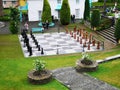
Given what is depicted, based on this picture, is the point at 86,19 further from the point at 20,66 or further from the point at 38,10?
the point at 20,66

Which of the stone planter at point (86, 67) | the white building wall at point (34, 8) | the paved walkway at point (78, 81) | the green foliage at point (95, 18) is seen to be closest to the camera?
the paved walkway at point (78, 81)

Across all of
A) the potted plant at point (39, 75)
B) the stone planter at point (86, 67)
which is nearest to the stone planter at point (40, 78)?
the potted plant at point (39, 75)

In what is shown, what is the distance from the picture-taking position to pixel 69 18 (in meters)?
44.9

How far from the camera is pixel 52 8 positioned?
4997 cm

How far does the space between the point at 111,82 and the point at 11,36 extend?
21797mm

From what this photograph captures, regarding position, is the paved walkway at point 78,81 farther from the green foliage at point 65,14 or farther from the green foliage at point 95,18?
the green foliage at point 65,14

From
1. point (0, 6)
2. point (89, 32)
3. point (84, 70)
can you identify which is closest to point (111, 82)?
point (84, 70)

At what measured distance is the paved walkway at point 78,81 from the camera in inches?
680

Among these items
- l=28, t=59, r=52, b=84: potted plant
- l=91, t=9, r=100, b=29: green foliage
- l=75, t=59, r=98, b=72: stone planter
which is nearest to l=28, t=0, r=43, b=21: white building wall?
l=91, t=9, r=100, b=29: green foliage

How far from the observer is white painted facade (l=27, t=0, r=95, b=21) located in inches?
1930

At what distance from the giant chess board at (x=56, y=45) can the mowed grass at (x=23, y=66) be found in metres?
1.48

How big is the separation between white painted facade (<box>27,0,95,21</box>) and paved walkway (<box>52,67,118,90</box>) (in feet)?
97.1

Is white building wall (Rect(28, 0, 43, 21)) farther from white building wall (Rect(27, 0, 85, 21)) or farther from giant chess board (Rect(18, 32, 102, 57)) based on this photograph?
giant chess board (Rect(18, 32, 102, 57))

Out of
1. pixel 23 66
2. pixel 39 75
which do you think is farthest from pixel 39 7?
pixel 39 75
